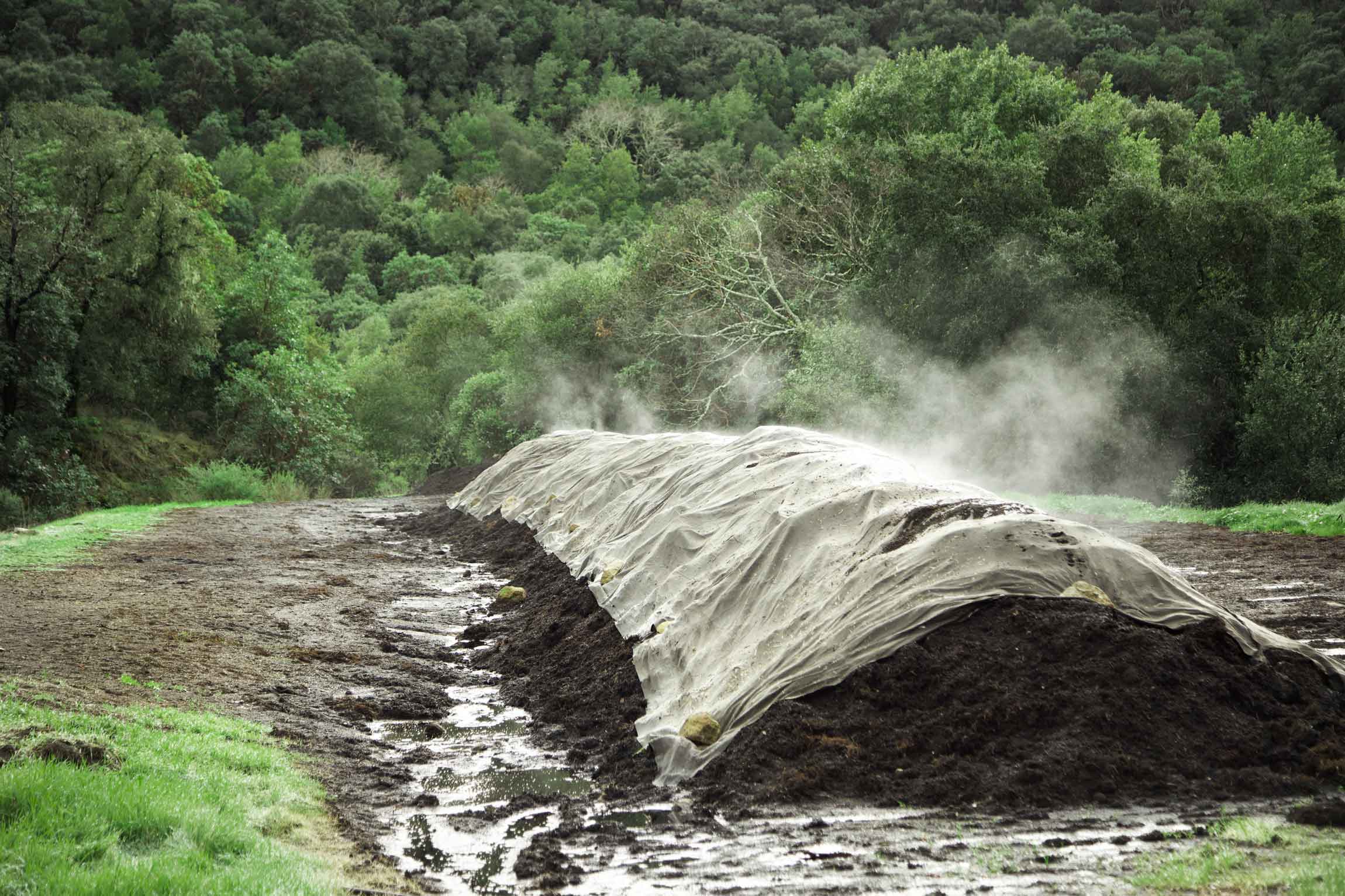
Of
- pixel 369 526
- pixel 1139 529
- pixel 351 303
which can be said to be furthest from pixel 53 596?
pixel 351 303

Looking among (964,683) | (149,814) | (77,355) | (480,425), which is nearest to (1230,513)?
(964,683)

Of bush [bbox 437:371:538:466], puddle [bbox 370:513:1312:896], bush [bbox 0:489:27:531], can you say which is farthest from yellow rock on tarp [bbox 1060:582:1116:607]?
bush [bbox 437:371:538:466]

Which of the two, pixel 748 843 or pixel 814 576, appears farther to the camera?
pixel 814 576

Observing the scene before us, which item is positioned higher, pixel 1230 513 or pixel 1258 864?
pixel 1258 864

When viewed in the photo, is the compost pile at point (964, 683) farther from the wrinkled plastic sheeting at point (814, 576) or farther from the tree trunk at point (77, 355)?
the tree trunk at point (77, 355)

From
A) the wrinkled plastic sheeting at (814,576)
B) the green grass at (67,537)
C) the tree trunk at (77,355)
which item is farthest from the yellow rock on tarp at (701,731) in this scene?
the tree trunk at (77,355)

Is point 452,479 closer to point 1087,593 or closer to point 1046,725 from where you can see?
point 1087,593

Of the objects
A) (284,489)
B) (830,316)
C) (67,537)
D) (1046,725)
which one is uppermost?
(830,316)

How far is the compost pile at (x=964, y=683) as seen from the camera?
174 inches

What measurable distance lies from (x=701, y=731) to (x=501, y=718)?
1.87 metres

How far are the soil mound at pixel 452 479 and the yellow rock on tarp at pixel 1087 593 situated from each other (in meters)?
18.7

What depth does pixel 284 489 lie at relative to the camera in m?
22.1

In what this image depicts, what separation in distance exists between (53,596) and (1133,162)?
2114 cm

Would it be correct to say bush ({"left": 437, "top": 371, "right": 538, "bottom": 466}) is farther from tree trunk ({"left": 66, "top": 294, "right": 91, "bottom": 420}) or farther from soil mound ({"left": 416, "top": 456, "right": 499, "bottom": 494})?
tree trunk ({"left": 66, "top": 294, "right": 91, "bottom": 420})
